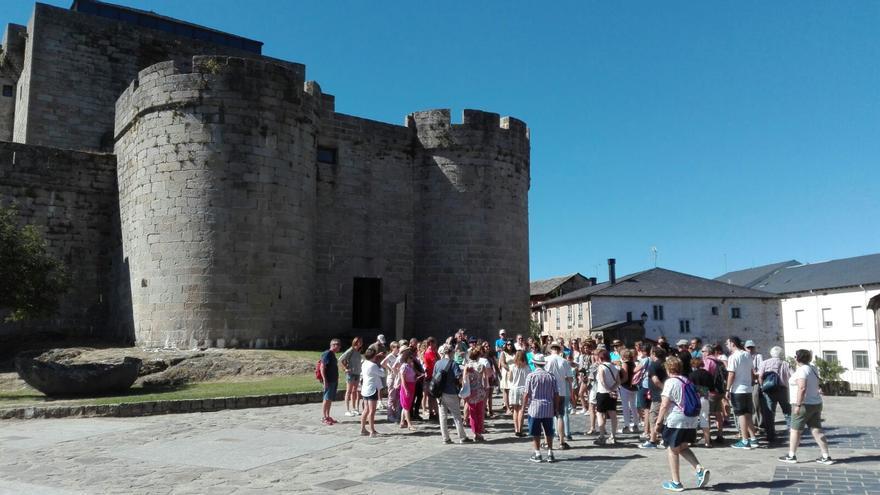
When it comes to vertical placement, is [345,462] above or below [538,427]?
below

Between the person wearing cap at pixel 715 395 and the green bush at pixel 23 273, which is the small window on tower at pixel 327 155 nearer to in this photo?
the green bush at pixel 23 273

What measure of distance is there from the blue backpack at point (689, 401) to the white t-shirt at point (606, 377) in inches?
101

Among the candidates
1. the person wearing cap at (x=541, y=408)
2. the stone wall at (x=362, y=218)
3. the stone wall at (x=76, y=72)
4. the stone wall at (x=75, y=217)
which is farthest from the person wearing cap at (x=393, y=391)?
the stone wall at (x=76, y=72)

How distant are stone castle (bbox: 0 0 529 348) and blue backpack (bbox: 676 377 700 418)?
573 inches

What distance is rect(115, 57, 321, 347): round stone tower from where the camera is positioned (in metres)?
19.5

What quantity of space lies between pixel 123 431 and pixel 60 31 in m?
21.2

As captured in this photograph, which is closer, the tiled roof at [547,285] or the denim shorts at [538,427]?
the denim shorts at [538,427]

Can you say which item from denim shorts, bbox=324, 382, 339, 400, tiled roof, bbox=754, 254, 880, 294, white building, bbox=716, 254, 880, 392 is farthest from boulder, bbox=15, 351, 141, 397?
tiled roof, bbox=754, 254, 880, 294

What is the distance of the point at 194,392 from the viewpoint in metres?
14.8

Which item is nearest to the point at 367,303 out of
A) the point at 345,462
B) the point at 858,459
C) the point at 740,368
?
the point at 345,462

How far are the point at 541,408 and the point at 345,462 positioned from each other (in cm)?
264

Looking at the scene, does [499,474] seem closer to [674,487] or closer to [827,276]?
[674,487]

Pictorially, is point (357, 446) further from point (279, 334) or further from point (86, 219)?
point (86, 219)

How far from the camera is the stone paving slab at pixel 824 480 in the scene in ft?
23.5
